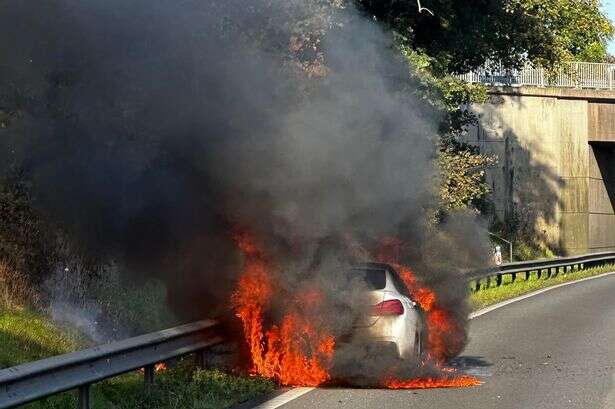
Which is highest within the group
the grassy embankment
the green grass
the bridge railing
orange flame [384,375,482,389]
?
the bridge railing

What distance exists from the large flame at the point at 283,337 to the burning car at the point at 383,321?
38 centimetres

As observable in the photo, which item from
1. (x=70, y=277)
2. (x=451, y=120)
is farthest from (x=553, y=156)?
(x=70, y=277)

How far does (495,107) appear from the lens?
4900 cm

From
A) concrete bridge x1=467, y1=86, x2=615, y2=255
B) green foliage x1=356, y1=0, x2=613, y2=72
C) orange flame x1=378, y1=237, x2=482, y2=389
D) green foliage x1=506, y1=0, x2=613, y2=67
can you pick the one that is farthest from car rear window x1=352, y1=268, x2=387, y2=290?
concrete bridge x1=467, y1=86, x2=615, y2=255

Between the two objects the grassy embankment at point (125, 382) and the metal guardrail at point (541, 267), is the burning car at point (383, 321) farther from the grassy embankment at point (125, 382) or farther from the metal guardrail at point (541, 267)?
the metal guardrail at point (541, 267)

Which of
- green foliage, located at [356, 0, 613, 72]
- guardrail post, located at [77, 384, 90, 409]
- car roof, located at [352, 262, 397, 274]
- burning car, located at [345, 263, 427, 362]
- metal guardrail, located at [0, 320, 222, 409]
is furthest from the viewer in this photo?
green foliage, located at [356, 0, 613, 72]

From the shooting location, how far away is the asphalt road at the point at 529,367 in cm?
1193

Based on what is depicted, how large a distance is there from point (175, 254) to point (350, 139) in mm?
2442

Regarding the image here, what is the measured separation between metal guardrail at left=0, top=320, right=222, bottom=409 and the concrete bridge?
37.8 meters

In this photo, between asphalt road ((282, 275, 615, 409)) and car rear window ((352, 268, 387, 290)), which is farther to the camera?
car rear window ((352, 268, 387, 290))

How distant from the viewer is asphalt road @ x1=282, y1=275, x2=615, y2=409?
11930 millimetres

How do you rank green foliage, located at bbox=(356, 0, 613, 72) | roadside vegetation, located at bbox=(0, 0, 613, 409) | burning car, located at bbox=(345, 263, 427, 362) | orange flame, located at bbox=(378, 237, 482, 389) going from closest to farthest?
roadside vegetation, located at bbox=(0, 0, 613, 409)
burning car, located at bbox=(345, 263, 427, 362)
orange flame, located at bbox=(378, 237, 482, 389)
green foliage, located at bbox=(356, 0, 613, 72)

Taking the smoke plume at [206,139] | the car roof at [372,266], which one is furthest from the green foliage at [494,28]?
the car roof at [372,266]

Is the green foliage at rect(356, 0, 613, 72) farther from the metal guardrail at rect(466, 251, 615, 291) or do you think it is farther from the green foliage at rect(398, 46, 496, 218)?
the metal guardrail at rect(466, 251, 615, 291)
